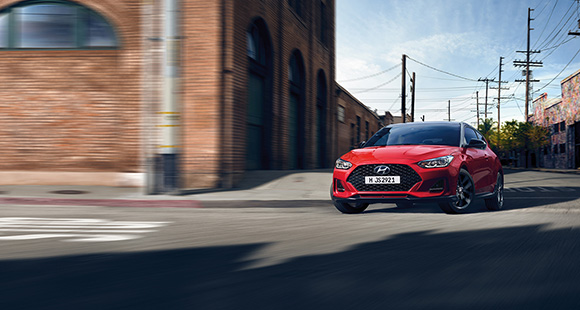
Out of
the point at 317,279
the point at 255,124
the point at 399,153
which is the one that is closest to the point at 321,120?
the point at 255,124

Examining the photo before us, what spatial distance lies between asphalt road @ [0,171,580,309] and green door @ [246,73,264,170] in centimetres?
871

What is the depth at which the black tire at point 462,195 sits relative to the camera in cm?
773

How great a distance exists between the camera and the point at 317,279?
12.4 feet

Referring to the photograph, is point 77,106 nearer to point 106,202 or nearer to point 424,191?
point 106,202

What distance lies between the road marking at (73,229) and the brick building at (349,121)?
2110 cm

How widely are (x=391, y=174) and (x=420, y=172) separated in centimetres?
41

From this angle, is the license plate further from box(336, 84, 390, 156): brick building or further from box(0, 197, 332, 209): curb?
box(336, 84, 390, 156): brick building

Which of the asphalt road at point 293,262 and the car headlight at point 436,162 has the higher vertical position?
the car headlight at point 436,162

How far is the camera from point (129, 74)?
539 inches

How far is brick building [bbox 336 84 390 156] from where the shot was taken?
31156 millimetres

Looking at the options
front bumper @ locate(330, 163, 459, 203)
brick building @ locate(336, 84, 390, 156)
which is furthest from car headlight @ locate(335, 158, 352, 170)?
brick building @ locate(336, 84, 390, 156)

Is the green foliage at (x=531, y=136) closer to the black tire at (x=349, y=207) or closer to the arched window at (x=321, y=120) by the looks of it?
the arched window at (x=321, y=120)

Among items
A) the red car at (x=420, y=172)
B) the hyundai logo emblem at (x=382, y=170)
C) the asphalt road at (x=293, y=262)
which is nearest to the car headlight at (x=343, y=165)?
the red car at (x=420, y=172)

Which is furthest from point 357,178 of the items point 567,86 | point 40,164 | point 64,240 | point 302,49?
point 567,86
